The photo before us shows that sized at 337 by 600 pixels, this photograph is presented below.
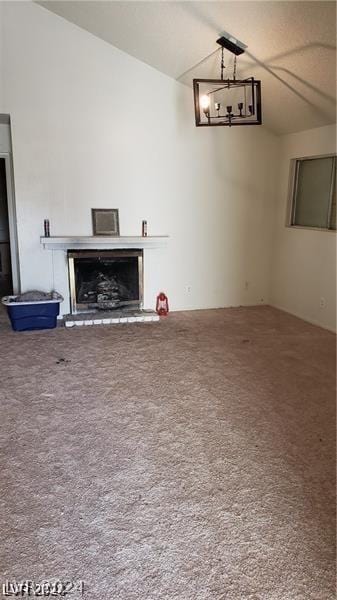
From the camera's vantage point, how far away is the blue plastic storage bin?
4262 millimetres

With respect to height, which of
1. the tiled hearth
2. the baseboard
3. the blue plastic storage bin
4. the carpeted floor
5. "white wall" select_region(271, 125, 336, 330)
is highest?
"white wall" select_region(271, 125, 336, 330)

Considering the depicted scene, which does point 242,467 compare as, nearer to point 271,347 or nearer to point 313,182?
point 271,347

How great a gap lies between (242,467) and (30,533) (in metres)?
1.08

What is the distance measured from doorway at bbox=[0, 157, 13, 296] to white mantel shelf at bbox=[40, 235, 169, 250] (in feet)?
5.23

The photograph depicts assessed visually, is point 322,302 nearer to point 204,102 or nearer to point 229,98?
point 229,98

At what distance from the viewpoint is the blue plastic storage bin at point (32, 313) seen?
4.26m

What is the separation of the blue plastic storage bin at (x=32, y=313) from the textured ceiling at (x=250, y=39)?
2.80 metres

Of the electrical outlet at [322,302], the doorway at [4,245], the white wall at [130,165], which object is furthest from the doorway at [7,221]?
the electrical outlet at [322,302]

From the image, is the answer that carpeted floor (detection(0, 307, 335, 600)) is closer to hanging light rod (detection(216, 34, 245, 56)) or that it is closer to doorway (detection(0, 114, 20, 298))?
doorway (detection(0, 114, 20, 298))

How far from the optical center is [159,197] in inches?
196

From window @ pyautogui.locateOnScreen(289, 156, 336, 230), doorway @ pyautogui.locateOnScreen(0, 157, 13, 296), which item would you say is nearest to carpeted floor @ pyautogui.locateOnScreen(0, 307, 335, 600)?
window @ pyautogui.locateOnScreen(289, 156, 336, 230)

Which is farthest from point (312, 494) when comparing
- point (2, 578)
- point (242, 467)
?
point (2, 578)

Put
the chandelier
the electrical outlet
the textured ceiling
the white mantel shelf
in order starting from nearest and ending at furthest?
the textured ceiling, the chandelier, the white mantel shelf, the electrical outlet

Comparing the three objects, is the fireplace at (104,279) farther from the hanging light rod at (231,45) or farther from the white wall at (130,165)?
the hanging light rod at (231,45)
